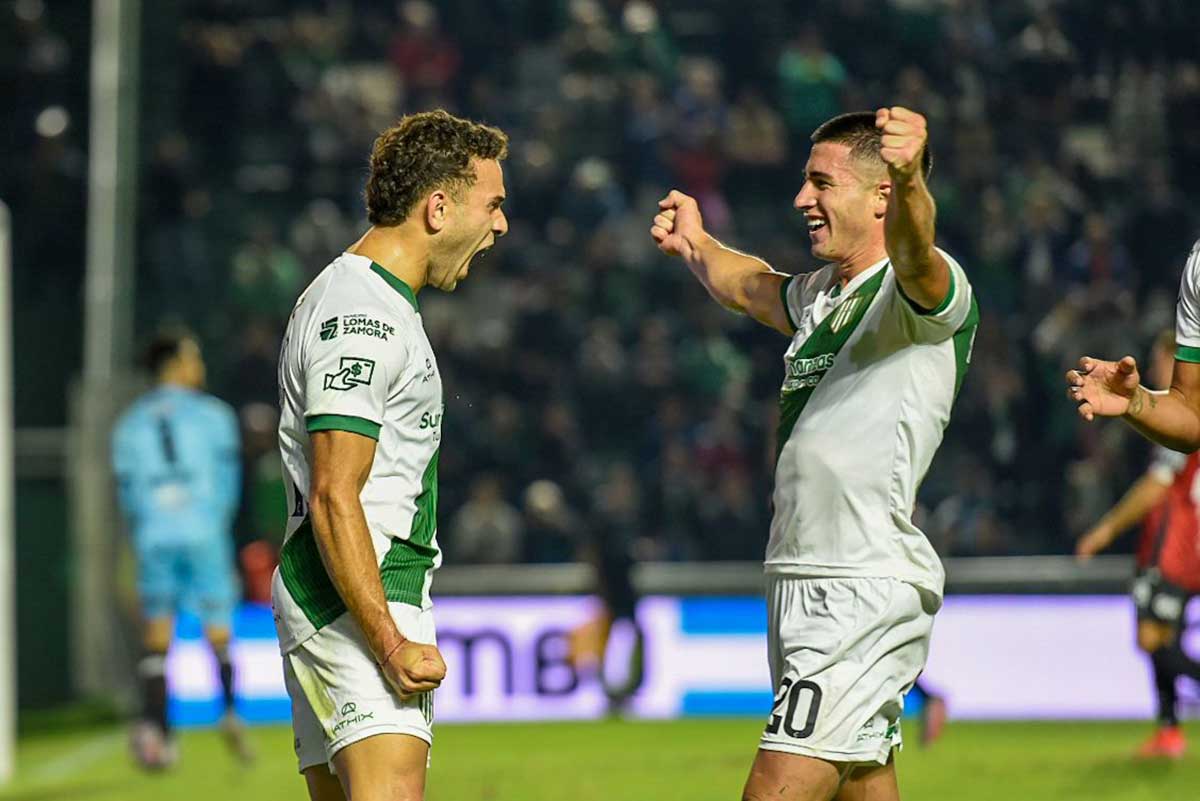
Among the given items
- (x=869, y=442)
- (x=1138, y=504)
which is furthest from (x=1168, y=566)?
(x=869, y=442)

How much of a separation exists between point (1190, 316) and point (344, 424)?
89.4 inches

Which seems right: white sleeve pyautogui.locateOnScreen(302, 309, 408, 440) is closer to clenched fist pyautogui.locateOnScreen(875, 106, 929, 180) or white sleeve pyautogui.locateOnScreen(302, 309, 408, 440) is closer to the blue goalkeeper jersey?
clenched fist pyautogui.locateOnScreen(875, 106, 929, 180)

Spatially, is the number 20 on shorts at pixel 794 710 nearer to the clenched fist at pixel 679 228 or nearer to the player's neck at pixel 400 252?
the player's neck at pixel 400 252

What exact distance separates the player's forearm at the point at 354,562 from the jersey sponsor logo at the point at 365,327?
0.34 metres

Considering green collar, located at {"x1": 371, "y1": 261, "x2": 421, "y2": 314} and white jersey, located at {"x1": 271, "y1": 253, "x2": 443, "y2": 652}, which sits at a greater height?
green collar, located at {"x1": 371, "y1": 261, "x2": 421, "y2": 314}

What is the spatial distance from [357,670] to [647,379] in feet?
37.3

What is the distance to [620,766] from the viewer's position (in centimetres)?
1030

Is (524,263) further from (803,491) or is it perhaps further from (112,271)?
(803,491)

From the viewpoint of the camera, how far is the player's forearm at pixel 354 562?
392cm

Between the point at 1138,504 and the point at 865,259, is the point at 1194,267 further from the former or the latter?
the point at 1138,504

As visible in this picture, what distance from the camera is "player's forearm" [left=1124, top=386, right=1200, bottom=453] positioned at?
4.82 meters

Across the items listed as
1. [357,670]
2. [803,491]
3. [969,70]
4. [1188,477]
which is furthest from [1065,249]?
[357,670]

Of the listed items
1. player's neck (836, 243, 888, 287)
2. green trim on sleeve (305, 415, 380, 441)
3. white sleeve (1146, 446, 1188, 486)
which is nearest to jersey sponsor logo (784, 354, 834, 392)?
player's neck (836, 243, 888, 287)

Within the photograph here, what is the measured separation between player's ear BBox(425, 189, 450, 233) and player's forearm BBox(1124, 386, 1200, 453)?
1.75m
